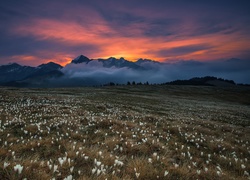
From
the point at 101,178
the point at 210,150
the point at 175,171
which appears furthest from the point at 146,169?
the point at 210,150

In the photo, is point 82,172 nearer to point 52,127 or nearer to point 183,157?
point 183,157

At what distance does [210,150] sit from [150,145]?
3666 mm

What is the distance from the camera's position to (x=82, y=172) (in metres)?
5.21

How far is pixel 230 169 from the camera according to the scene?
7.91m

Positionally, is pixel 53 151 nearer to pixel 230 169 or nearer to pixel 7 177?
pixel 7 177

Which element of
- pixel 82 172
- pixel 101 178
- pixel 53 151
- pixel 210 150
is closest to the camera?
pixel 101 178

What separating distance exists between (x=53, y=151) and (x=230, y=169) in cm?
668

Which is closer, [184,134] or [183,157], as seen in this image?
[183,157]

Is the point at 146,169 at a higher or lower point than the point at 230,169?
higher

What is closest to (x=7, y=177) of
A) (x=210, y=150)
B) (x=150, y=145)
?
(x=150, y=145)

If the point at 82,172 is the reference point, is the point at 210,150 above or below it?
below

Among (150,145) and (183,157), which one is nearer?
(183,157)

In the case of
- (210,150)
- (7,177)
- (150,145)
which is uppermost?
(7,177)

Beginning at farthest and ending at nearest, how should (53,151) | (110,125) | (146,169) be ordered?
1. (110,125)
2. (53,151)
3. (146,169)
